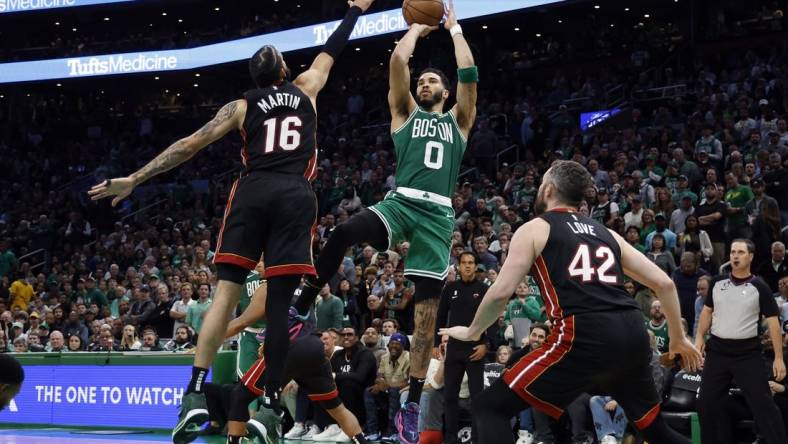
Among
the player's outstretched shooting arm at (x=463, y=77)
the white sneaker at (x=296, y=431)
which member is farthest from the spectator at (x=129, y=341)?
the player's outstretched shooting arm at (x=463, y=77)

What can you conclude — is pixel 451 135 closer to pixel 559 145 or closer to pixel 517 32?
pixel 559 145

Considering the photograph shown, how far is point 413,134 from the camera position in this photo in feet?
26.5

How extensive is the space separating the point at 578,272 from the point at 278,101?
253 centimetres

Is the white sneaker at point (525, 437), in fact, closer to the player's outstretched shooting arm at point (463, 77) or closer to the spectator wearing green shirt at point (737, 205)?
the spectator wearing green shirt at point (737, 205)

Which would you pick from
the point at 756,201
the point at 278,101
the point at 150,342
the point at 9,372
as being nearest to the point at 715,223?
the point at 756,201

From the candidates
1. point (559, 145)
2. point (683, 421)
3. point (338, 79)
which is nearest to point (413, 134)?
point (683, 421)

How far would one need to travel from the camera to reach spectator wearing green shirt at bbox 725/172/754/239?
14.9 metres

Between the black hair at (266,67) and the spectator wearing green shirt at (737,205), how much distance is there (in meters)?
9.56

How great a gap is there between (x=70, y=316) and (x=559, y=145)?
35.4 ft

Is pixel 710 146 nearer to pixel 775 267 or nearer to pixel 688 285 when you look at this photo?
pixel 775 267

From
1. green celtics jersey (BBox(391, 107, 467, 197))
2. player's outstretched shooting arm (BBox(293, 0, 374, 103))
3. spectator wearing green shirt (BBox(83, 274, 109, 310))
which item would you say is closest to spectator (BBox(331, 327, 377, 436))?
green celtics jersey (BBox(391, 107, 467, 197))

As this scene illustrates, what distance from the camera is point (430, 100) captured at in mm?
8141

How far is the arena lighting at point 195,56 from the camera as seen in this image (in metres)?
28.9

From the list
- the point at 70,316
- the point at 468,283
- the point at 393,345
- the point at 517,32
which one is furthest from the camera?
the point at 517,32
